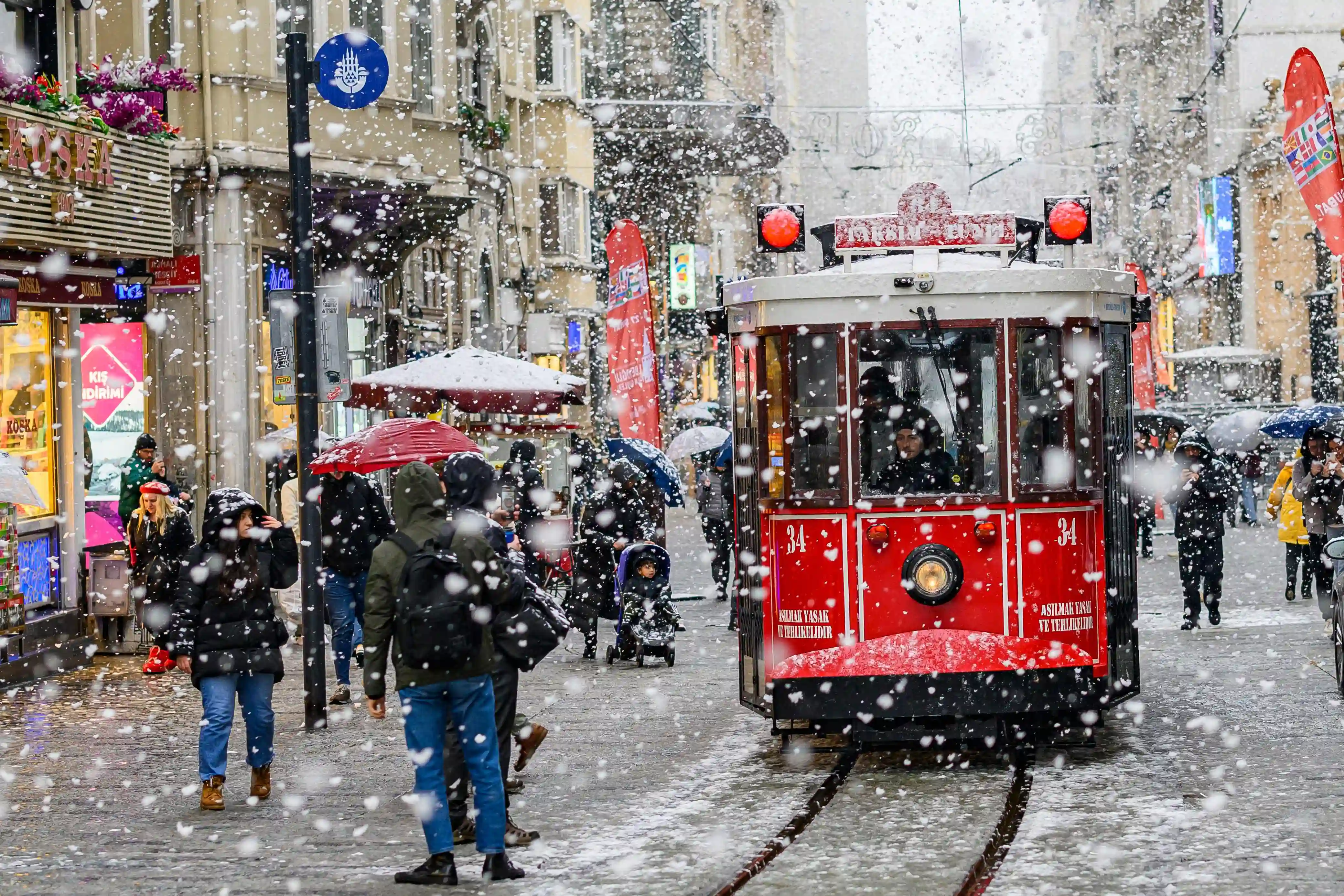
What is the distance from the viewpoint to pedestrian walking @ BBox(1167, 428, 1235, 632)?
18.2m

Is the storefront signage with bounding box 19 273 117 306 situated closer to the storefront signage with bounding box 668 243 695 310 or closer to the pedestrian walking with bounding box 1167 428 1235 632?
the pedestrian walking with bounding box 1167 428 1235 632

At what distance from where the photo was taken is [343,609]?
1434 centimetres

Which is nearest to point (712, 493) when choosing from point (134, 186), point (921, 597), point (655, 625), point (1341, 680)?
point (655, 625)

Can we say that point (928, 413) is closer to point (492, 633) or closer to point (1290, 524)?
point (492, 633)

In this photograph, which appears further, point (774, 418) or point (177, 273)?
point (177, 273)

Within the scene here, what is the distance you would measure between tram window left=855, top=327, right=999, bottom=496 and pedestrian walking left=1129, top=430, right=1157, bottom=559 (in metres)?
13.2

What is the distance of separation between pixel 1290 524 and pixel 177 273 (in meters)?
11.3

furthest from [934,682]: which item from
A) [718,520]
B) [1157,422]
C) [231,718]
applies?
[1157,422]

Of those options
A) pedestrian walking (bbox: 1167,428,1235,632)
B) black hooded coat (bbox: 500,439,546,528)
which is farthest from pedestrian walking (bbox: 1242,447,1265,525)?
black hooded coat (bbox: 500,439,546,528)

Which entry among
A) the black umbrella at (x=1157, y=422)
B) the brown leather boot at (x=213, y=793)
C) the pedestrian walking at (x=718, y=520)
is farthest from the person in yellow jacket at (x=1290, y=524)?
the brown leather boot at (x=213, y=793)

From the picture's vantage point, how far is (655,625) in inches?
648

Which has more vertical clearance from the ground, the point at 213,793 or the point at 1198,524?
the point at 1198,524

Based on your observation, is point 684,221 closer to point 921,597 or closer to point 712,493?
A: point 712,493

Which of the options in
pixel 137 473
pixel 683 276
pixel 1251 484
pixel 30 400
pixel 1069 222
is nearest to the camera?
pixel 1069 222
